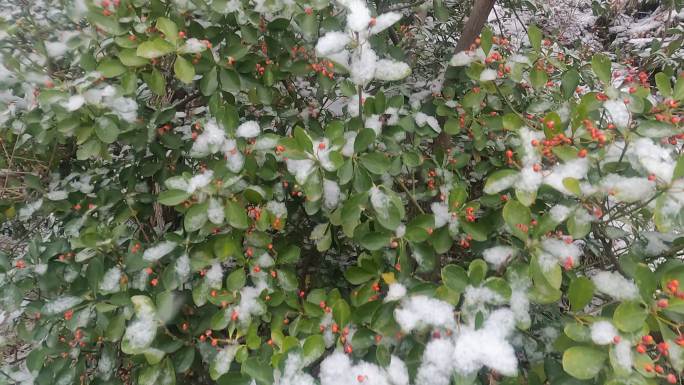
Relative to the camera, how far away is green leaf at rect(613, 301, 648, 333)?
80 centimetres

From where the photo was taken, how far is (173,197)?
1.09m

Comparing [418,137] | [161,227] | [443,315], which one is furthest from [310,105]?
[443,315]

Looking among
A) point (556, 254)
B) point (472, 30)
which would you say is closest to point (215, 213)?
point (556, 254)

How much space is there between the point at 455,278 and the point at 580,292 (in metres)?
0.25

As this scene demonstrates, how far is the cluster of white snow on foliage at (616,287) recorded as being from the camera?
2.94ft

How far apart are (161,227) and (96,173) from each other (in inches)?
10.9

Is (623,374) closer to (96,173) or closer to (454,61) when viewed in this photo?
(454,61)

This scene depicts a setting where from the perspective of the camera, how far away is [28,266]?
1253 millimetres

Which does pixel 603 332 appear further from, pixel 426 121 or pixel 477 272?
pixel 426 121

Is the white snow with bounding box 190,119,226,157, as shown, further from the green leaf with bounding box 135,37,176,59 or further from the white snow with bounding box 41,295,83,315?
the white snow with bounding box 41,295,83,315

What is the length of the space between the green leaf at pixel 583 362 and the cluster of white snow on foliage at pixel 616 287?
0.14 meters

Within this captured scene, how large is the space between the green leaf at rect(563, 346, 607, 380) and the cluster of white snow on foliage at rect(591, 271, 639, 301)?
144 millimetres

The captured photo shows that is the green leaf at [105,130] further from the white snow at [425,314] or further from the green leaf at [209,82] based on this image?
the white snow at [425,314]

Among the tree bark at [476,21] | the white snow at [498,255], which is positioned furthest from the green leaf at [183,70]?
the tree bark at [476,21]
